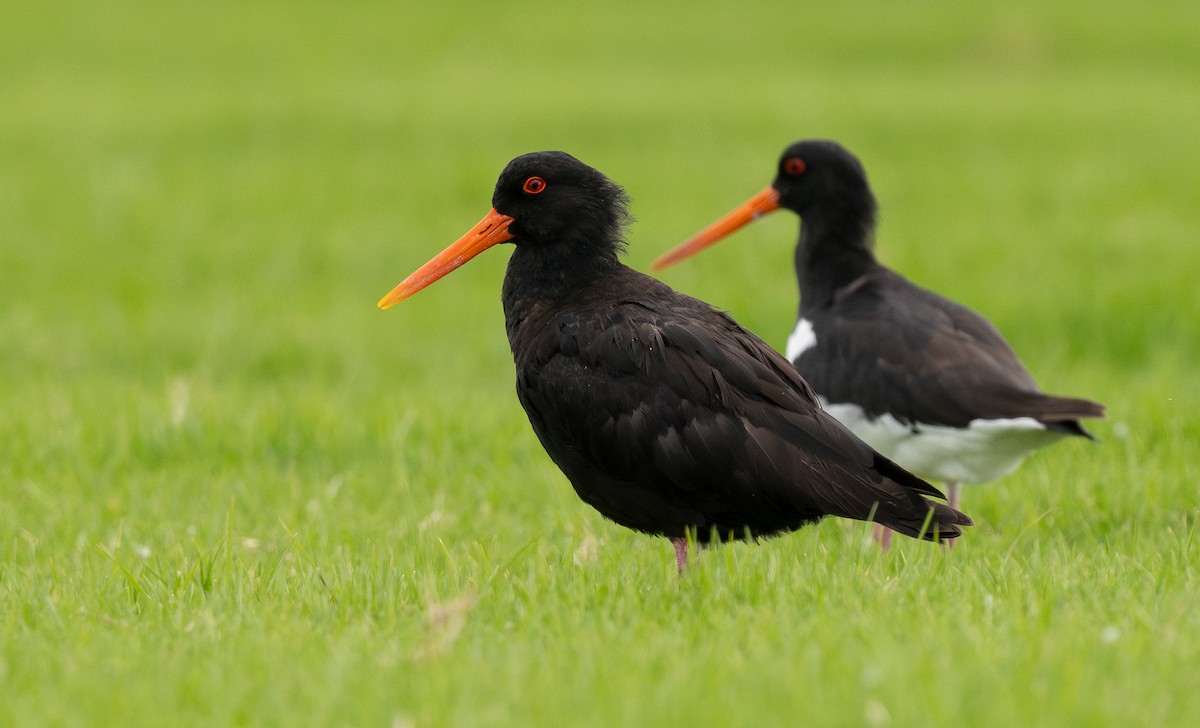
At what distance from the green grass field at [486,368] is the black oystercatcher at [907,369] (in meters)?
0.41

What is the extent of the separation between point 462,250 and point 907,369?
200cm

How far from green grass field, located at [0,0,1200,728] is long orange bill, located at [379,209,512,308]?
39.7 inches

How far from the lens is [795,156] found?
759cm

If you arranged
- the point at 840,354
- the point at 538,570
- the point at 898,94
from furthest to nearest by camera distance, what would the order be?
the point at 898,94 → the point at 840,354 → the point at 538,570

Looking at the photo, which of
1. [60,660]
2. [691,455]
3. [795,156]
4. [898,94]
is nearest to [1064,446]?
[795,156]

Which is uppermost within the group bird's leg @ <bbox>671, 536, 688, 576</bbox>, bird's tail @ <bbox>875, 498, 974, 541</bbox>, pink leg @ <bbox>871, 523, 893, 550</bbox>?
bird's tail @ <bbox>875, 498, 974, 541</bbox>

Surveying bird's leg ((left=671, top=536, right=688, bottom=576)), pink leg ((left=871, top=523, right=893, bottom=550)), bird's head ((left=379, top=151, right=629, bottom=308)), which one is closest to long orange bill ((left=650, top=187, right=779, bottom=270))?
pink leg ((left=871, top=523, right=893, bottom=550))

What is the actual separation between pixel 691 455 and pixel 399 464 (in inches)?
102

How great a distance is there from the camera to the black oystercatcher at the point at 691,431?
4.62 meters

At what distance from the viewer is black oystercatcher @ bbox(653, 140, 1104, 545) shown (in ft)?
19.2

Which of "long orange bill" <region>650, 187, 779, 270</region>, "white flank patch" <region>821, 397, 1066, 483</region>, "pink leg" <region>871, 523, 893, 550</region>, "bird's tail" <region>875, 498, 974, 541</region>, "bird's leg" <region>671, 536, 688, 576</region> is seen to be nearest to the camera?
"bird's tail" <region>875, 498, 974, 541</region>

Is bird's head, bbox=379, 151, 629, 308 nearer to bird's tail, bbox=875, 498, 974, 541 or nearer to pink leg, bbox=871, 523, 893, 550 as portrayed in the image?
bird's tail, bbox=875, 498, 974, 541

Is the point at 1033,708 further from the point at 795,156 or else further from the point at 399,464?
the point at 795,156

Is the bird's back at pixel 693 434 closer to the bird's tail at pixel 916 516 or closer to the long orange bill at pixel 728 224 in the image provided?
the bird's tail at pixel 916 516
